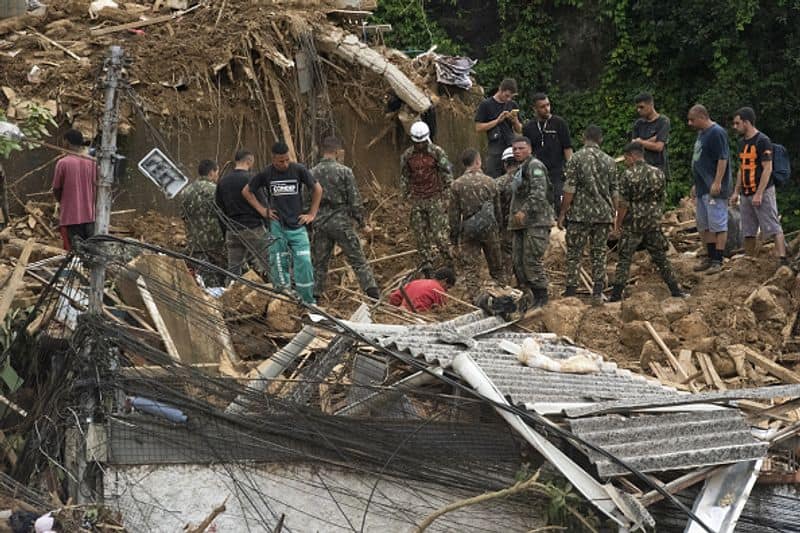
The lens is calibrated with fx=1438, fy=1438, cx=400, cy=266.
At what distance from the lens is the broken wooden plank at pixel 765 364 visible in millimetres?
13328

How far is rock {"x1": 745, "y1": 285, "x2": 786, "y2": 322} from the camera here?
1467 centimetres

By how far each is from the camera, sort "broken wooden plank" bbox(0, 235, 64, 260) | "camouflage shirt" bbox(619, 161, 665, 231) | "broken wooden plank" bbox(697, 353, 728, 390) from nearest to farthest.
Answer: "broken wooden plank" bbox(697, 353, 728, 390) → "camouflage shirt" bbox(619, 161, 665, 231) → "broken wooden plank" bbox(0, 235, 64, 260)

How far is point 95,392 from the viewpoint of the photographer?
11094 millimetres

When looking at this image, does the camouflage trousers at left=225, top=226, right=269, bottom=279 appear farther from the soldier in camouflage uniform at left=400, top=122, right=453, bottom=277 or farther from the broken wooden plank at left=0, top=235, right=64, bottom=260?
the broken wooden plank at left=0, top=235, right=64, bottom=260

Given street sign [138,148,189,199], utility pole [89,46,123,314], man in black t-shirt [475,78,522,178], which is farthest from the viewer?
man in black t-shirt [475,78,522,178]

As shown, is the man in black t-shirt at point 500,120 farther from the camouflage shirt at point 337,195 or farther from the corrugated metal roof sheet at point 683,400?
the corrugated metal roof sheet at point 683,400

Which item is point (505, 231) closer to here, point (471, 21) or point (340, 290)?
point (340, 290)

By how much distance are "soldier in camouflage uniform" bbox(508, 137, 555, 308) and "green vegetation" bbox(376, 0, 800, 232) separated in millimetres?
11006

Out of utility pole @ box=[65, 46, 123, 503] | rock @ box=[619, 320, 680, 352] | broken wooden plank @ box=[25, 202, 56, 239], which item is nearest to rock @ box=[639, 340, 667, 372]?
rock @ box=[619, 320, 680, 352]

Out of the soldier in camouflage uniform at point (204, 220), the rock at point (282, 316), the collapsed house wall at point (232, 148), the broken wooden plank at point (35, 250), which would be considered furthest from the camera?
the collapsed house wall at point (232, 148)

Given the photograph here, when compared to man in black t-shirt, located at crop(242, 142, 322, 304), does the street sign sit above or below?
above

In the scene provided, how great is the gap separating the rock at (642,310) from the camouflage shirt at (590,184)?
2.90 ft

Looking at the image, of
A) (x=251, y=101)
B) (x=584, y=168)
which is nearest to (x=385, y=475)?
(x=584, y=168)

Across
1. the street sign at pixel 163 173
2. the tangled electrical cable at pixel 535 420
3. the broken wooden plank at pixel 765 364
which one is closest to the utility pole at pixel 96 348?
the street sign at pixel 163 173
